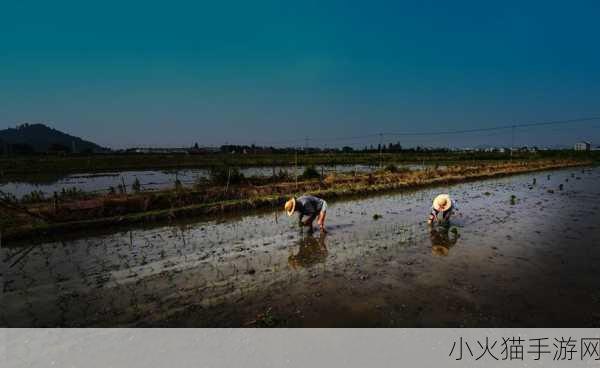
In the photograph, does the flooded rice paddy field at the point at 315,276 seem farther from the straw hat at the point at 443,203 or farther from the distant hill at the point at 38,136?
the distant hill at the point at 38,136

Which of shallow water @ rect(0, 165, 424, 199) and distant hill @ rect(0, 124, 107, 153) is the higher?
distant hill @ rect(0, 124, 107, 153)

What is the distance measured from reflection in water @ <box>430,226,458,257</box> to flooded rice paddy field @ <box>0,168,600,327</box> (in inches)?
1.4

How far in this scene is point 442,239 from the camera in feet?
32.7

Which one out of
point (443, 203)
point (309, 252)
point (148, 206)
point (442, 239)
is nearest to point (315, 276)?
point (309, 252)

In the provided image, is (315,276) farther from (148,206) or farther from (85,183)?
(85,183)

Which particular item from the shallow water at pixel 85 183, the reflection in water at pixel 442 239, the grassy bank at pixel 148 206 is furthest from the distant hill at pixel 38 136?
the reflection in water at pixel 442 239

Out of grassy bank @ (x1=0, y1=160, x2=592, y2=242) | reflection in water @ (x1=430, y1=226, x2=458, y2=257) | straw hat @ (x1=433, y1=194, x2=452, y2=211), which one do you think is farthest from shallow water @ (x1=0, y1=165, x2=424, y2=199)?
straw hat @ (x1=433, y1=194, x2=452, y2=211)

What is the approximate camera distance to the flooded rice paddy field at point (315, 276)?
5.37 m

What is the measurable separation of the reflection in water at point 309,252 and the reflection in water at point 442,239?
3.14m

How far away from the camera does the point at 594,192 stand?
21.3 metres

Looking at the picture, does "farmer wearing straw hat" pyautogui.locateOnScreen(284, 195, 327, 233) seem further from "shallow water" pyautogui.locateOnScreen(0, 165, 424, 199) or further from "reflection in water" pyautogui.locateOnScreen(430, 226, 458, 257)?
"shallow water" pyautogui.locateOnScreen(0, 165, 424, 199)

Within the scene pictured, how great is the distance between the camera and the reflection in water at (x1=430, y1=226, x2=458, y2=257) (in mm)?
8805
